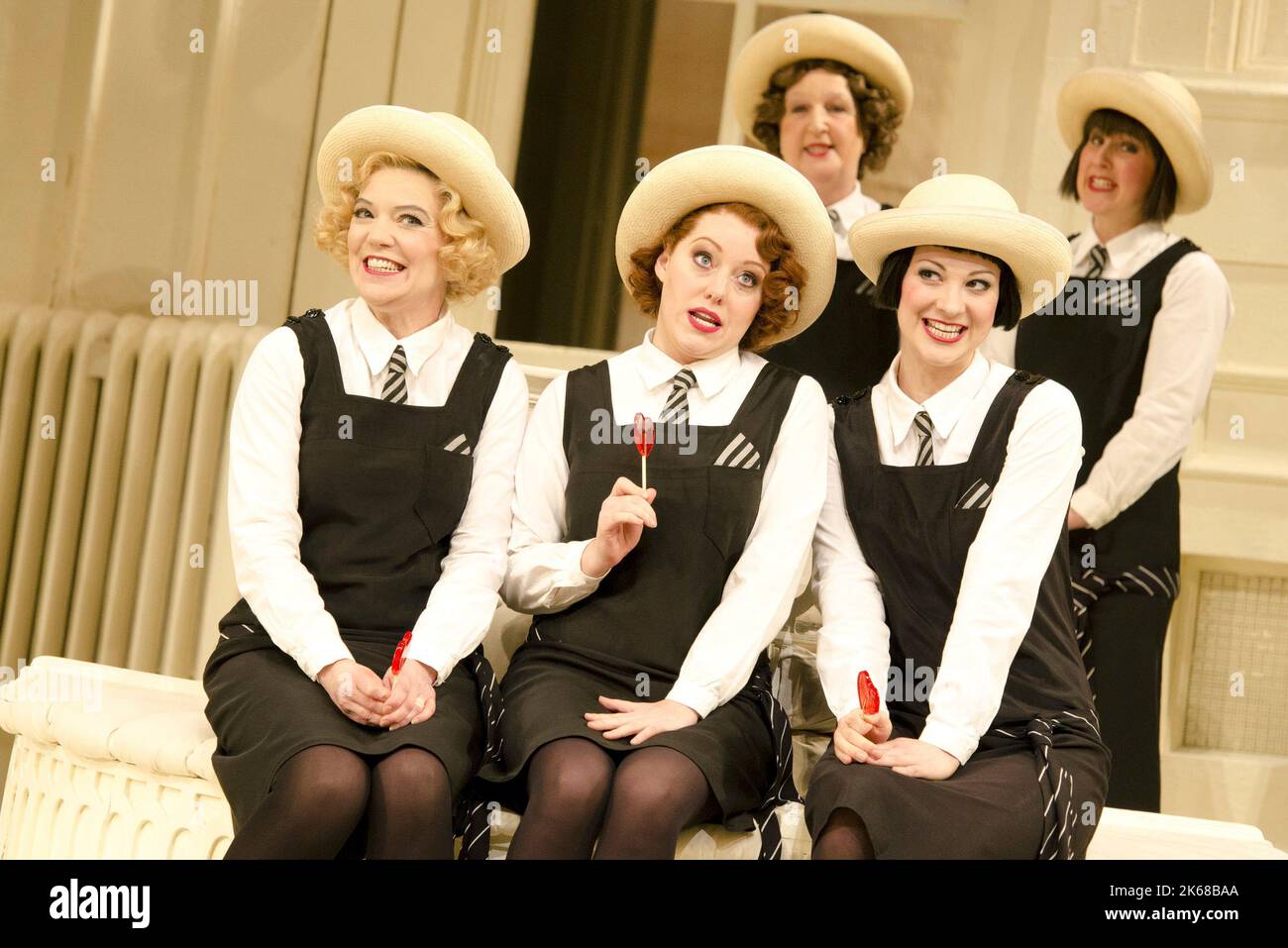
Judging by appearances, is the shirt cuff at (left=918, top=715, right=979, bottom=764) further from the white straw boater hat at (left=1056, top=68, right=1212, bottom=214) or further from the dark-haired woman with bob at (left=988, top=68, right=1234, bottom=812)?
the white straw boater hat at (left=1056, top=68, right=1212, bottom=214)

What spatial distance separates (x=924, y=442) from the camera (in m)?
2.18

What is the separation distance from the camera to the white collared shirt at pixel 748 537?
2.07 metres

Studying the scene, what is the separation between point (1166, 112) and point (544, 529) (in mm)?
1617

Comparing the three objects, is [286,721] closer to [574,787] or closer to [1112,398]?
[574,787]

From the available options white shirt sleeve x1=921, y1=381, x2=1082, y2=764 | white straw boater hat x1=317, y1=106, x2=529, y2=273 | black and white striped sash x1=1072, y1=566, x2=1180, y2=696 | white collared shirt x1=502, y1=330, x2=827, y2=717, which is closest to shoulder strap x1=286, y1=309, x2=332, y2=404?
white straw boater hat x1=317, y1=106, x2=529, y2=273

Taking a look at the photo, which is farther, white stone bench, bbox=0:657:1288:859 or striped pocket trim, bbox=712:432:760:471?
striped pocket trim, bbox=712:432:760:471

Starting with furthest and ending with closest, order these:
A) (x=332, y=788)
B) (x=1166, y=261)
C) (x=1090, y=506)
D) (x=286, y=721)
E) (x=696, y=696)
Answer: (x=1166, y=261) → (x=1090, y=506) → (x=696, y=696) → (x=286, y=721) → (x=332, y=788)

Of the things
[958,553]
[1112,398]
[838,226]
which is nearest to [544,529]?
[958,553]

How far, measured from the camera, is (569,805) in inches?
71.8

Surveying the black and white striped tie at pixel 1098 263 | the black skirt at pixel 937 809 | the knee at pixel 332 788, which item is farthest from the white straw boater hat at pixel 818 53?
the knee at pixel 332 788

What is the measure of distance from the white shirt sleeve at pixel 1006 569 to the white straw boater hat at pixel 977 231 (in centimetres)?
19

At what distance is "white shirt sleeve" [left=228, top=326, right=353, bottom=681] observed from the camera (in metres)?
1.99

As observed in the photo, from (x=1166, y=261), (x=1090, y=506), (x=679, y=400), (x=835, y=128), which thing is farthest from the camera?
(x=835, y=128)

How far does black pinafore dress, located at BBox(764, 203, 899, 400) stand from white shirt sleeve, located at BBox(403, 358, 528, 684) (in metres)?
0.72
